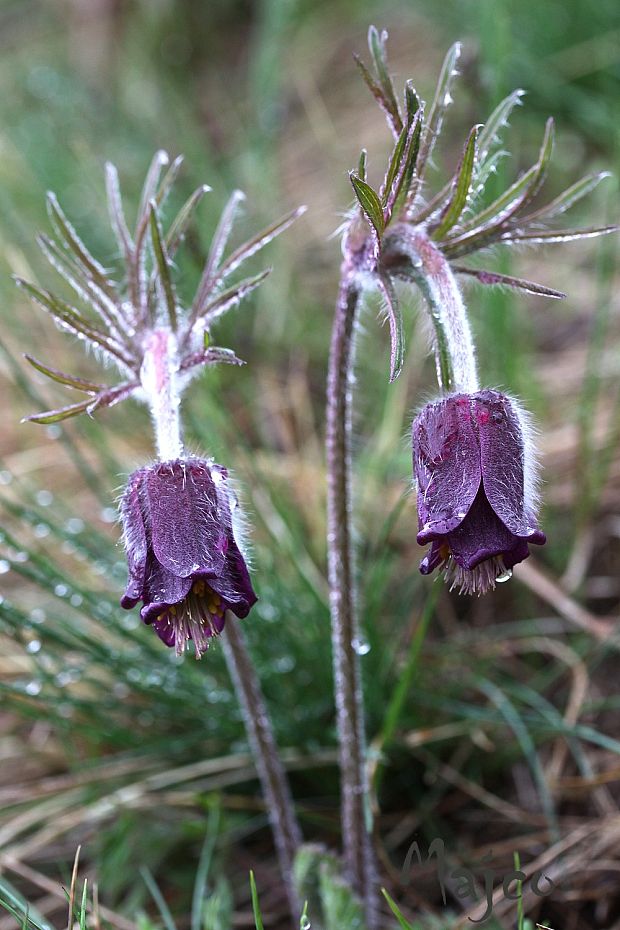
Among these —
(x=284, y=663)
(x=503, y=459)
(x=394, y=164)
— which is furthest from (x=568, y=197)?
(x=284, y=663)

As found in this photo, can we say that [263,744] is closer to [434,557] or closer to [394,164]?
[434,557]

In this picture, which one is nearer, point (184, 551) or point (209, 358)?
point (184, 551)

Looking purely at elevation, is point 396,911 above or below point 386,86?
below

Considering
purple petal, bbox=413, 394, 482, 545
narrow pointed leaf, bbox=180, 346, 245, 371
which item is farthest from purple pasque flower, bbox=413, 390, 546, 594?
narrow pointed leaf, bbox=180, 346, 245, 371

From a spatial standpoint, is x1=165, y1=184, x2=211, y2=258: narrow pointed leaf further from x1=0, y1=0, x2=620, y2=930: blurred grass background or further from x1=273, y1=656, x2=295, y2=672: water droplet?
x1=273, y1=656, x2=295, y2=672: water droplet

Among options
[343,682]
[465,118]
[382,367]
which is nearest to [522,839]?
[343,682]

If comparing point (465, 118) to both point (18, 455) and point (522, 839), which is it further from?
point (522, 839)

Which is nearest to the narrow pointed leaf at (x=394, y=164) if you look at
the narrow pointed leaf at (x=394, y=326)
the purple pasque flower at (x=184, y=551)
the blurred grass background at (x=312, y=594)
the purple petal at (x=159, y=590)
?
the narrow pointed leaf at (x=394, y=326)
